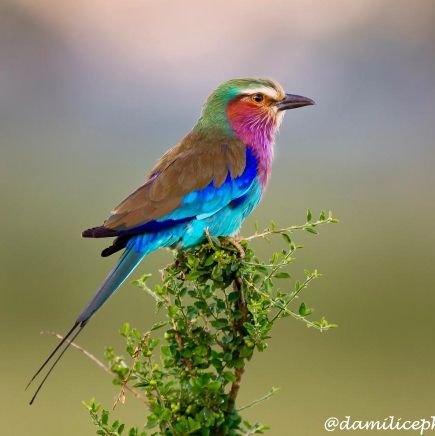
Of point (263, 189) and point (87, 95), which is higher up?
point (87, 95)

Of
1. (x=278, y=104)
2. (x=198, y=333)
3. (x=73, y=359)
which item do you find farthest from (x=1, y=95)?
(x=198, y=333)

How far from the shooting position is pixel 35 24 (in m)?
27.8

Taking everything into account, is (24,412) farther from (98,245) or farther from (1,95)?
(1,95)


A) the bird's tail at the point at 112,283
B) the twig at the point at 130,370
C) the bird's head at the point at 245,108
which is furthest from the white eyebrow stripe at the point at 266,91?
the twig at the point at 130,370

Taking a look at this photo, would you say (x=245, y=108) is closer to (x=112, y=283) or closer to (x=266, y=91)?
(x=266, y=91)

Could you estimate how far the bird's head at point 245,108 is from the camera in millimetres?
3803

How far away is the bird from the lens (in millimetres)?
3121

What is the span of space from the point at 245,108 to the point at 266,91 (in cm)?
13

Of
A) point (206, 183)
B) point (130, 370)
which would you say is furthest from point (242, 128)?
point (130, 370)

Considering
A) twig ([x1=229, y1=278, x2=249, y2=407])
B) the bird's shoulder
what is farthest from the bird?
twig ([x1=229, y1=278, x2=249, y2=407])

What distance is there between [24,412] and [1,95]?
18.5 metres

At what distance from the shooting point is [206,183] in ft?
11.3

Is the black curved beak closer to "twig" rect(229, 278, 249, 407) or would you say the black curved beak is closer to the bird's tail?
the bird's tail

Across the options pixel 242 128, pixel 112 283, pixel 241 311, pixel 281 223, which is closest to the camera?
pixel 241 311
